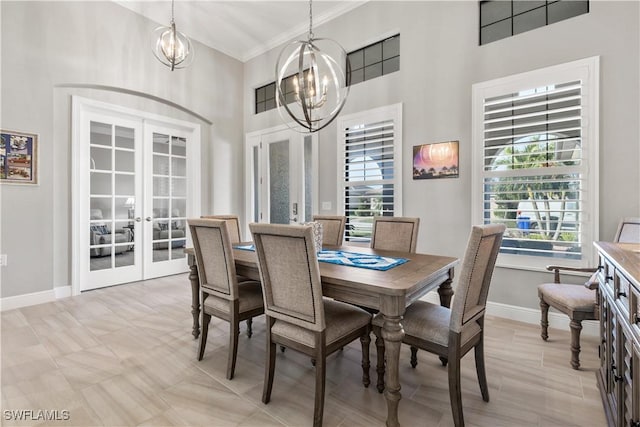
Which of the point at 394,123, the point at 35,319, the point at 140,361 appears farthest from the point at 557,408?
the point at 35,319

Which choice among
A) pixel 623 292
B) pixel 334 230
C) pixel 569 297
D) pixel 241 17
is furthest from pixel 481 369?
pixel 241 17

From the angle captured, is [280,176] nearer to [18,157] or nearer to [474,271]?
[18,157]

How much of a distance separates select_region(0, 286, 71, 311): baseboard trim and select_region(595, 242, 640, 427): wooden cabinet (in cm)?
489

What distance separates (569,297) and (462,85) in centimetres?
222

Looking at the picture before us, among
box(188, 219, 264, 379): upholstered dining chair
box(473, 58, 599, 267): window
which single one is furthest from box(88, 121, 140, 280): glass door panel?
box(473, 58, 599, 267): window

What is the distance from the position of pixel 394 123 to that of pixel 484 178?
1211 millimetres

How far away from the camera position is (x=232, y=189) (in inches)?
217

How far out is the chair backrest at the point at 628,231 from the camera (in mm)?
2166

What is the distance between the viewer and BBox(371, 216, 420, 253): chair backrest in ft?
8.35

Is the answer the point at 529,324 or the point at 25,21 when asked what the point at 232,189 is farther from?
the point at 529,324

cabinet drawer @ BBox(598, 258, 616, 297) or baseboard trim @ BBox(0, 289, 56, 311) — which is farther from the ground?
cabinet drawer @ BBox(598, 258, 616, 297)

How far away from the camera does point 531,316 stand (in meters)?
2.86

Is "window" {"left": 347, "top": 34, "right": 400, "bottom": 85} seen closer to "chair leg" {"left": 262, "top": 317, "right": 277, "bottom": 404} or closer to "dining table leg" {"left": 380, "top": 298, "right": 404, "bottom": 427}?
"dining table leg" {"left": 380, "top": 298, "right": 404, "bottom": 427}

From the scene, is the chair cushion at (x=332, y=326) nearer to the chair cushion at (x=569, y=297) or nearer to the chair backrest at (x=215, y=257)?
the chair backrest at (x=215, y=257)
